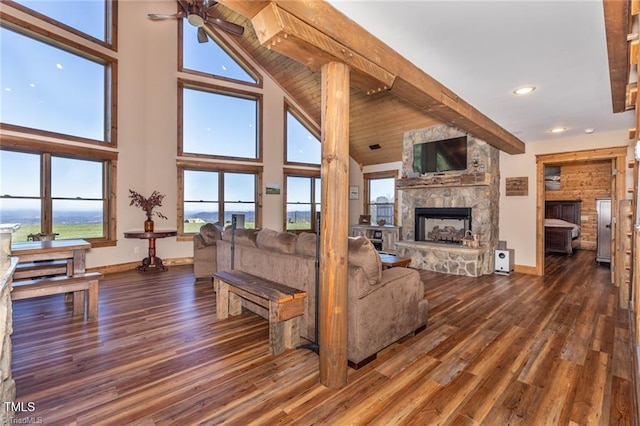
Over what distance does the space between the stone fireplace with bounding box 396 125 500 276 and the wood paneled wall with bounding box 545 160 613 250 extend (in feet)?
14.7

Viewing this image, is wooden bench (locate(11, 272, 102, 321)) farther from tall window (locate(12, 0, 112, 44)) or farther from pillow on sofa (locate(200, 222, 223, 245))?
tall window (locate(12, 0, 112, 44))

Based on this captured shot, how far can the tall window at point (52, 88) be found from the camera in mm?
4598

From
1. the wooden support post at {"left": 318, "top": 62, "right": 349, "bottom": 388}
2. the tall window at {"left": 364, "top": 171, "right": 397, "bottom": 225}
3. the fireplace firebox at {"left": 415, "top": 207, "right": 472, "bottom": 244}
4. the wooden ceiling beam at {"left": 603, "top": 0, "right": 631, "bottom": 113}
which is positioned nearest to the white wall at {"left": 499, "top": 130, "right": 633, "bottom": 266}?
the fireplace firebox at {"left": 415, "top": 207, "right": 472, "bottom": 244}

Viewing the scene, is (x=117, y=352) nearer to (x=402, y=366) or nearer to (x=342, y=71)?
(x=402, y=366)

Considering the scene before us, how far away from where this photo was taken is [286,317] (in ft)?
8.16

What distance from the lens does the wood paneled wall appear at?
8.20 meters

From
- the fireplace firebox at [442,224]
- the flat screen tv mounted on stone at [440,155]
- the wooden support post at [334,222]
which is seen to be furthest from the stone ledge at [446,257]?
the wooden support post at [334,222]

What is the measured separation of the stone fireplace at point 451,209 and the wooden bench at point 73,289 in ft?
17.2

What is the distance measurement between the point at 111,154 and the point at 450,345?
6.19 m

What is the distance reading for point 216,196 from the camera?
7.10 metres

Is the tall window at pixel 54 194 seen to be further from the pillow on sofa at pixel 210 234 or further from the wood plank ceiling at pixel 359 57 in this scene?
the wood plank ceiling at pixel 359 57

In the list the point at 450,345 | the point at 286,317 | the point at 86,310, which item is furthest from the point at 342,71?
the point at 86,310

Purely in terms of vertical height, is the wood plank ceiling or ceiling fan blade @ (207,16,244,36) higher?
ceiling fan blade @ (207,16,244,36)

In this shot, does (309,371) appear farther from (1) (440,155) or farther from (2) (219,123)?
(2) (219,123)
